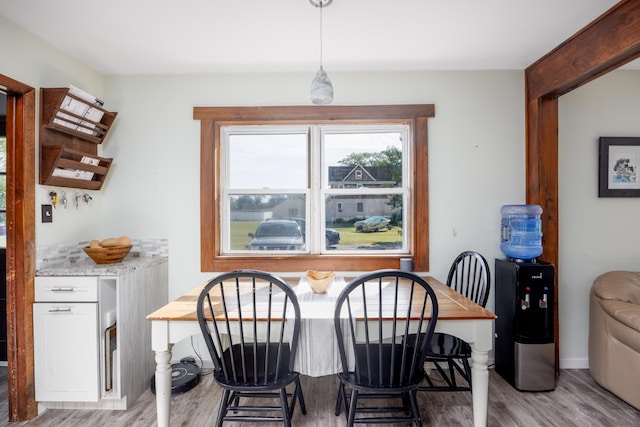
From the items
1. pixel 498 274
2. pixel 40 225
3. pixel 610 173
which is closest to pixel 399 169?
pixel 498 274

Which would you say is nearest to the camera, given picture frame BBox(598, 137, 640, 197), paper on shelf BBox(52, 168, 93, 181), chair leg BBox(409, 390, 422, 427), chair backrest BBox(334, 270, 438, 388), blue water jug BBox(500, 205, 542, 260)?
chair backrest BBox(334, 270, 438, 388)

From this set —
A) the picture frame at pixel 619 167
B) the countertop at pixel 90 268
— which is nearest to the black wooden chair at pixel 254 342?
the countertop at pixel 90 268

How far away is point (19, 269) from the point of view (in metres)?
2.23

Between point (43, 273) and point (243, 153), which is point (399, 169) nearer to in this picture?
point (243, 153)

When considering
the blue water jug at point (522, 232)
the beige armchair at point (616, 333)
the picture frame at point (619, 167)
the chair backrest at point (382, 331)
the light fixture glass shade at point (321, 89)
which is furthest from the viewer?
the picture frame at point (619, 167)

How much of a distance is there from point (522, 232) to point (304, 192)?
177cm

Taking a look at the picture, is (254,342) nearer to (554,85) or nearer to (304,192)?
(304,192)

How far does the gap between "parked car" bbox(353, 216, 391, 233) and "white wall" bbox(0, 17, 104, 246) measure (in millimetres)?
2188

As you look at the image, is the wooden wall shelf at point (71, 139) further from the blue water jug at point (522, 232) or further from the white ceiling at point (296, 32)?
the blue water jug at point (522, 232)

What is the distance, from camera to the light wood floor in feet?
7.14

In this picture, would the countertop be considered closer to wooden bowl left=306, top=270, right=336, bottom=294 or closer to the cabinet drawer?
the cabinet drawer

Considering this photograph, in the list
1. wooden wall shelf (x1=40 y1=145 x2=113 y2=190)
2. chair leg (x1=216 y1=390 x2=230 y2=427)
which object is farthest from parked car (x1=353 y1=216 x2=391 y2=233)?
wooden wall shelf (x1=40 y1=145 x2=113 y2=190)

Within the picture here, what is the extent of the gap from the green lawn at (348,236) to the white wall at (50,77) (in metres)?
1.14

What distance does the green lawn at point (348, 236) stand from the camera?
3033mm
